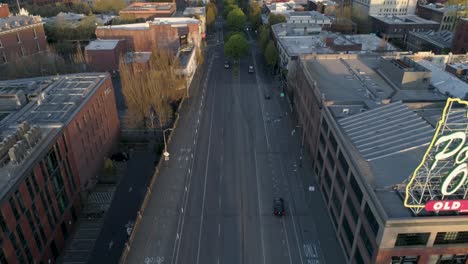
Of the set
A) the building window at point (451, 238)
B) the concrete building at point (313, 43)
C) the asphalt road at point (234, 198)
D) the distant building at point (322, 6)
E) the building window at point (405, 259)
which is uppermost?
the distant building at point (322, 6)

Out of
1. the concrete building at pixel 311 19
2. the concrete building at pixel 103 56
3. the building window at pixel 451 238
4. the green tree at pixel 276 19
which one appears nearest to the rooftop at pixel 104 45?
the concrete building at pixel 103 56

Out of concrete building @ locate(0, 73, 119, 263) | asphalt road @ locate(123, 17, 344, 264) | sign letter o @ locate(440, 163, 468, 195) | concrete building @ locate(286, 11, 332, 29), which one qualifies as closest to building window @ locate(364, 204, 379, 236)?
sign letter o @ locate(440, 163, 468, 195)

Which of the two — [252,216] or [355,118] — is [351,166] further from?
[252,216]

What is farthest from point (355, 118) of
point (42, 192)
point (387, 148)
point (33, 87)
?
point (33, 87)

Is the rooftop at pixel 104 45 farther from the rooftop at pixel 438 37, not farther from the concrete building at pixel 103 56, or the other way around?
the rooftop at pixel 438 37

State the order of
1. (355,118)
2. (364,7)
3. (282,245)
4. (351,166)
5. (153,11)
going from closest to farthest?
(351,166) < (282,245) < (355,118) < (153,11) < (364,7)
